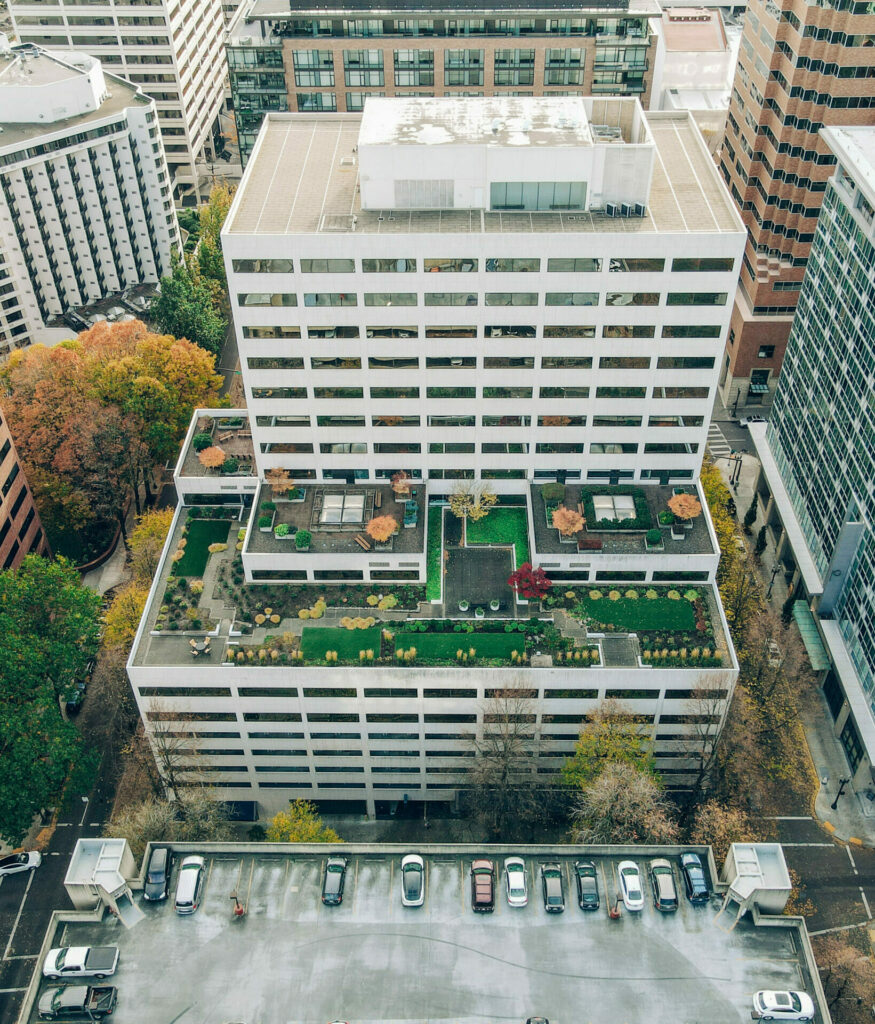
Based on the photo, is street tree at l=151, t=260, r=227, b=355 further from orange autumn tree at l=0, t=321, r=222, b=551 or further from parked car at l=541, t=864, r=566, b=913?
parked car at l=541, t=864, r=566, b=913

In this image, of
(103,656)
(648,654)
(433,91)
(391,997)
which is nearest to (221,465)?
(103,656)

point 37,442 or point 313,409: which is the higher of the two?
point 313,409

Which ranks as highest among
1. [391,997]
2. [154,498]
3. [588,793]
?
[391,997]

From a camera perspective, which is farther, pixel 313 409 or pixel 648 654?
pixel 313 409

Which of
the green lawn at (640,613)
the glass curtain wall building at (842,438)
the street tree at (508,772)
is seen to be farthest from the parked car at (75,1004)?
the glass curtain wall building at (842,438)

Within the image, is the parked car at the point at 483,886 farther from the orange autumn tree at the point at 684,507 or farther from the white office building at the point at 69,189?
the white office building at the point at 69,189

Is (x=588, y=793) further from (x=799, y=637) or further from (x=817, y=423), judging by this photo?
(x=817, y=423)

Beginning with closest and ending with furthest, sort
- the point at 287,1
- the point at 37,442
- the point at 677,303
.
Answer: the point at 677,303 → the point at 37,442 → the point at 287,1

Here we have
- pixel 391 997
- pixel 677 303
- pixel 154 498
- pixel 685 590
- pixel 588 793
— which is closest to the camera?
pixel 391 997
